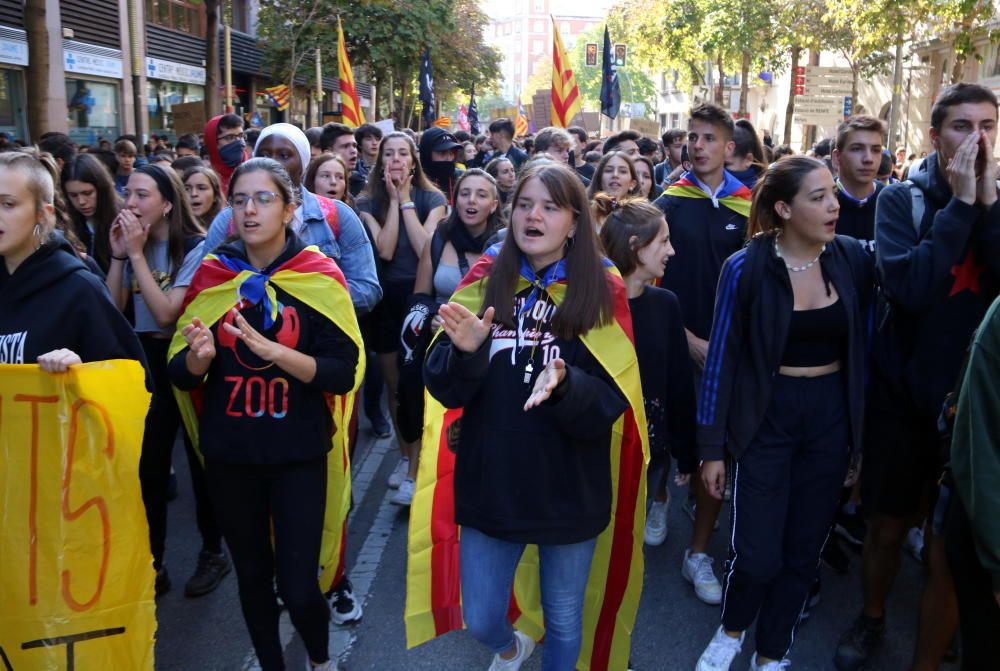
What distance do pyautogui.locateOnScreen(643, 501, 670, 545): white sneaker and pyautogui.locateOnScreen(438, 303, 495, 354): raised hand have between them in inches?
102

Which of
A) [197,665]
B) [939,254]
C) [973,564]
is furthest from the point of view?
[197,665]

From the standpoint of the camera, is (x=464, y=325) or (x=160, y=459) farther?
(x=160, y=459)

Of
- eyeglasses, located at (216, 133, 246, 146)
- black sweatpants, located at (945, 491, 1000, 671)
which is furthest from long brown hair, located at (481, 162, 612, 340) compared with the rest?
eyeglasses, located at (216, 133, 246, 146)

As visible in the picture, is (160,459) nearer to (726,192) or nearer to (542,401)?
(542,401)

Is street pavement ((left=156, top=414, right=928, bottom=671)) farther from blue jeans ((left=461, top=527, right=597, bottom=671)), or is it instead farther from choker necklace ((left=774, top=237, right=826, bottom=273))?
choker necklace ((left=774, top=237, right=826, bottom=273))

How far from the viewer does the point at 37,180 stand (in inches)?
119

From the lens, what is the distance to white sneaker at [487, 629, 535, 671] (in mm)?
3312

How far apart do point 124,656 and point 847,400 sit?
2752mm

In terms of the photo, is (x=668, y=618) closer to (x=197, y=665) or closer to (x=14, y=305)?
(x=197, y=665)

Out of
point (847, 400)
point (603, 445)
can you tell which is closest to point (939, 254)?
point (847, 400)

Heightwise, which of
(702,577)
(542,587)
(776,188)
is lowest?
(702,577)

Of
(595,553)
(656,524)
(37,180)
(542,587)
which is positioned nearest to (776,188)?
(595,553)

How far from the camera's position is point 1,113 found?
17469mm

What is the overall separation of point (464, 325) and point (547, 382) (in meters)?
0.30
